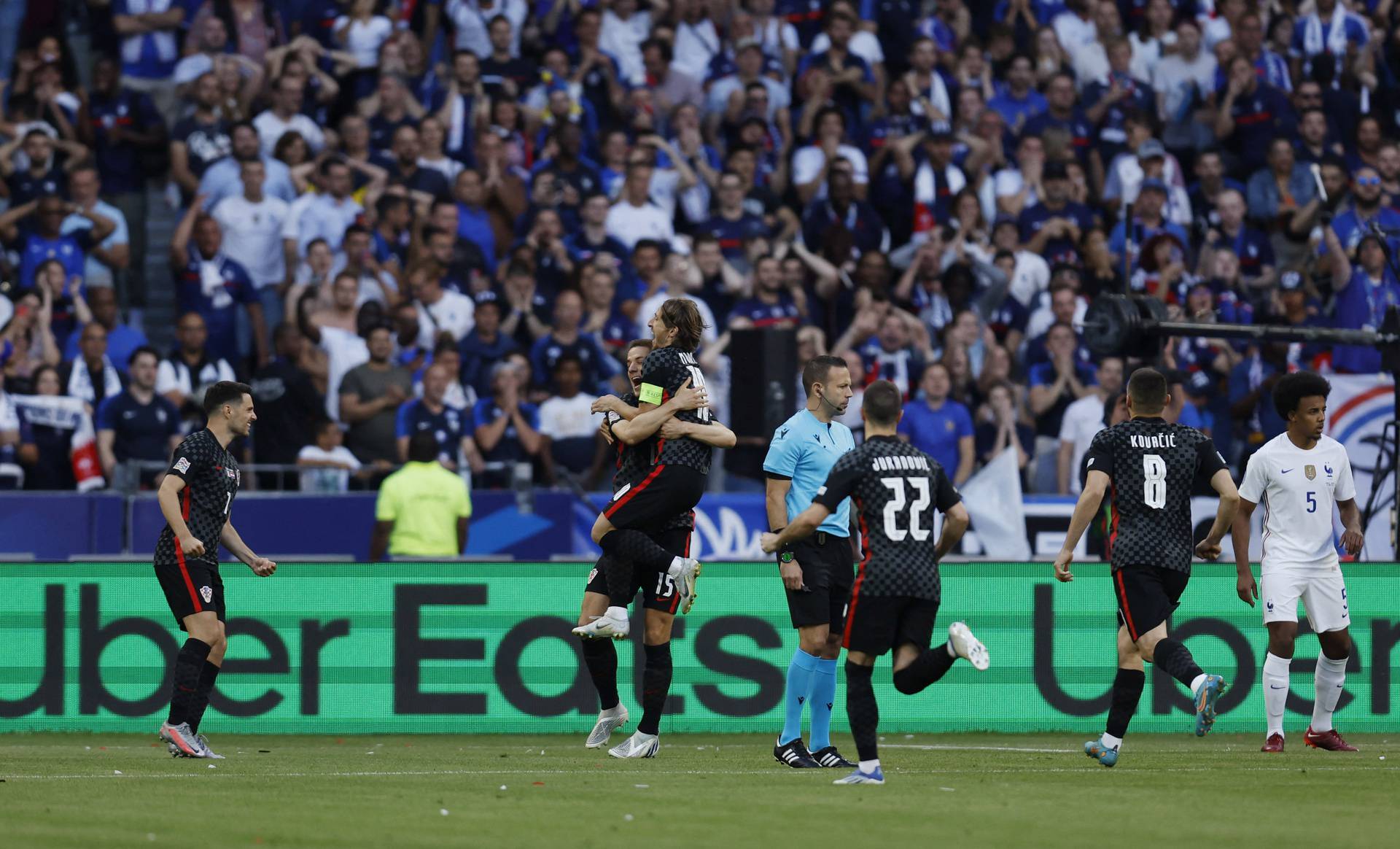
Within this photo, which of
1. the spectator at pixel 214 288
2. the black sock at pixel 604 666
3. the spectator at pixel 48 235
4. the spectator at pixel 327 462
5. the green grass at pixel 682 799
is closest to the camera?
the green grass at pixel 682 799

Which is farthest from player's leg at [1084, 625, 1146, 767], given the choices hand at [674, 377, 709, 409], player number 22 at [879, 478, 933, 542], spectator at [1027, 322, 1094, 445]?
spectator at [1027, 322, 1094, 445]

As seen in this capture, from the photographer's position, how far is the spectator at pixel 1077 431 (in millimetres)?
20156

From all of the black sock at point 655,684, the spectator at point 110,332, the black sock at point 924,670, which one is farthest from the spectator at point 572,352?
the black sock at point 924,670

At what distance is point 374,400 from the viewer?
18.9m

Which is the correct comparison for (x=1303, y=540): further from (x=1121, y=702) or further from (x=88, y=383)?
(x=88, y=383)

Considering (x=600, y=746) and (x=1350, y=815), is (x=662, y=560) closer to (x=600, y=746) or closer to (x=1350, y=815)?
(x=600, y=746)

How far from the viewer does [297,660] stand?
51.2ft

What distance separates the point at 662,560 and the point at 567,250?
31.2 ft

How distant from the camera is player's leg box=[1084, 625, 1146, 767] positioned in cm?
1166

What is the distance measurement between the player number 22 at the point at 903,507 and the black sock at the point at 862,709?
68 centimetres

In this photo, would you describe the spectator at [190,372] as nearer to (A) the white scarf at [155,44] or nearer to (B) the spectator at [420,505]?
(B) the spectator at [420,505]

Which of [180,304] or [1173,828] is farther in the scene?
[180,304]

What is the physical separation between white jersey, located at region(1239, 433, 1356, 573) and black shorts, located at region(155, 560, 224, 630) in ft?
21.4

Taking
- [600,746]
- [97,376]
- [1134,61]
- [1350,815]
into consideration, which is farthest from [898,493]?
[1134,61]
